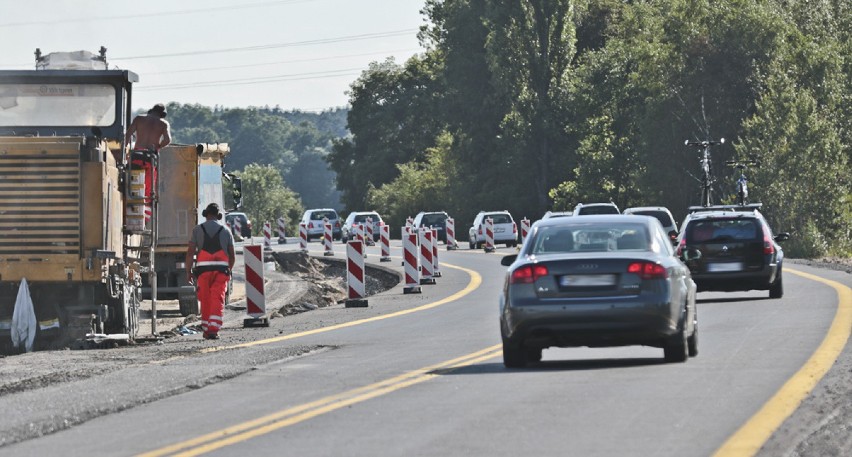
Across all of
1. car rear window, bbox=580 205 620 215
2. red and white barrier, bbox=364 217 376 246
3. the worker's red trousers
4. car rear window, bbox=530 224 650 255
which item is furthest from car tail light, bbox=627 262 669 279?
red and white barrier, bbox=364 217 376 246

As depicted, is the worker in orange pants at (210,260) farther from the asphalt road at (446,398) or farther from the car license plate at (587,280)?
the car license plate at (587,280)

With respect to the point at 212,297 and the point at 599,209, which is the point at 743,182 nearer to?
the point at 599,209

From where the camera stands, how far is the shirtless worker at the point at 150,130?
21859 mm

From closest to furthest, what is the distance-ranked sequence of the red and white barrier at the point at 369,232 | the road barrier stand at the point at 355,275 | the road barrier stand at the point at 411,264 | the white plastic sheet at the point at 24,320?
the white plastic sheet at the point at 24,320
the road barrier stand at the point at 355,275
the road barrier stand at the point at 411,264
the red and white barrier at the point at 369,232

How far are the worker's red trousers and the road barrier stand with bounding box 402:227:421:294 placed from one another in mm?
12398

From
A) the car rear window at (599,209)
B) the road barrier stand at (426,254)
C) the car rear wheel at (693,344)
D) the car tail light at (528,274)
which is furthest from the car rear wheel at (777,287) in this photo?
the car rear window at (599,209)

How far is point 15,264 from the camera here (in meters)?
20.6

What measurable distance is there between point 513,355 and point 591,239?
4.40 ft

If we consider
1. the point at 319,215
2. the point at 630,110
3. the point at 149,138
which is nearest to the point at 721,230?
the point at 149,138

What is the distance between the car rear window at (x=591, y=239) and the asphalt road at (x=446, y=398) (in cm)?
108

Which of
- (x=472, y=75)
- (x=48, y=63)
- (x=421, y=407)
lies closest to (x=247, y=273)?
(x=48, y=63)

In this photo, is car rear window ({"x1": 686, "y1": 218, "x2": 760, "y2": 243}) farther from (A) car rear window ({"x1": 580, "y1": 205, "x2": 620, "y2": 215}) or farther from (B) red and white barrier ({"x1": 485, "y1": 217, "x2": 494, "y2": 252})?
(B) red and white barrier ({"x1": 485, "y1": 217, "x2": 494, "y2": 252})

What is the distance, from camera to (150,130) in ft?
72.2

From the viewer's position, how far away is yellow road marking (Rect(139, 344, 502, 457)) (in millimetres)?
10555
